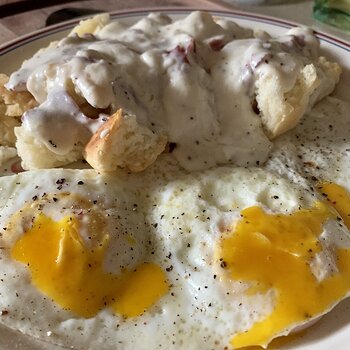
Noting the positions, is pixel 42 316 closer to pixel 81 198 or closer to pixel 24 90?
pixel 81 198

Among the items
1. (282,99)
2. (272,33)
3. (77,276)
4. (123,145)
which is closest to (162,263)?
(77,276)

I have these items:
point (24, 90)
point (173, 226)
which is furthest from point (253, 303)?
point (24, 90)

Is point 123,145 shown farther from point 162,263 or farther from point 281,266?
point 281,266

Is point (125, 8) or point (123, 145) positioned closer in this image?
point (123, 145)

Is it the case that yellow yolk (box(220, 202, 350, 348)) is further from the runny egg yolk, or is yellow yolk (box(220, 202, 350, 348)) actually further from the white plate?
the runny egg yolk

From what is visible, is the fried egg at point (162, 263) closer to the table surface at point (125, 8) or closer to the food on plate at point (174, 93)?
the food on plate at point (174, 93)

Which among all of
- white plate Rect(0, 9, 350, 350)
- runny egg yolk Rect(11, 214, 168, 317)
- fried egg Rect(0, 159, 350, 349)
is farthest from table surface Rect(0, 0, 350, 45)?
runny egg yolk Rect(11, 214, 168, 317)
